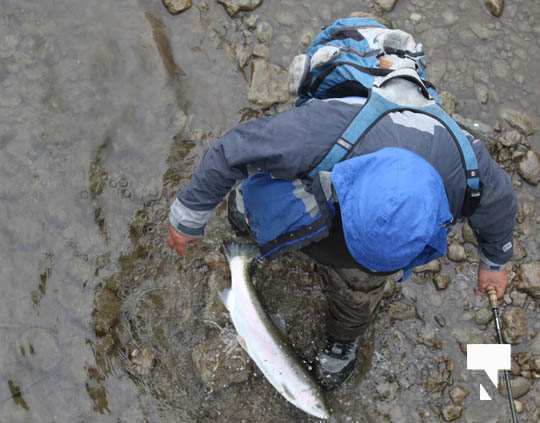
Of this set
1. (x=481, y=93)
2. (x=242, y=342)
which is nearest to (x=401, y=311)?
(x=242, y=342)

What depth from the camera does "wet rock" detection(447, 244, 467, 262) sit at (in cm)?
464

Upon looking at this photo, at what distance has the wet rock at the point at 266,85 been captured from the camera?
491cm

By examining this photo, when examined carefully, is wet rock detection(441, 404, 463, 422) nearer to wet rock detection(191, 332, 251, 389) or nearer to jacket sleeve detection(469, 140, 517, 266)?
jacket sleeve detection(469, 140, 517, 266)

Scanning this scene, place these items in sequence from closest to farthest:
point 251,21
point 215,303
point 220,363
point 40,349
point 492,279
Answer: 1. point 40,349
2. point 492,279
3. point 220,363
4. point 215,303
5. point 251,21

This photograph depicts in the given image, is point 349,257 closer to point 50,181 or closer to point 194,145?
point 194,145

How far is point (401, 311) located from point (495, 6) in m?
2.97

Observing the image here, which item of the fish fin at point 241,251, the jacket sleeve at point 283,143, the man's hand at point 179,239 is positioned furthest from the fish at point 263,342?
the jacket sleeve at point 283,143

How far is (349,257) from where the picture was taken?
336 centimetres

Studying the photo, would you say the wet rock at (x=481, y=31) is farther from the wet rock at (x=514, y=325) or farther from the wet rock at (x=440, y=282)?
the wet rock at (x=514, y=325)

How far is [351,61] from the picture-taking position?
3219mm

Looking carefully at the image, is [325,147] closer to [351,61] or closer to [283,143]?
[283,143]

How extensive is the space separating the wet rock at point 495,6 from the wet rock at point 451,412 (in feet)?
11.4

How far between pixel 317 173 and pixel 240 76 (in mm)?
2331

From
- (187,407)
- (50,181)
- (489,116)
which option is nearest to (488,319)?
(489,116)
